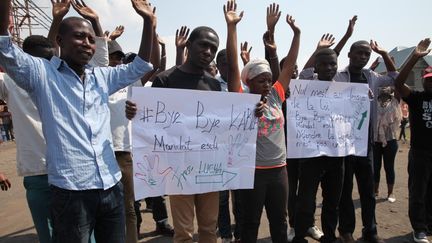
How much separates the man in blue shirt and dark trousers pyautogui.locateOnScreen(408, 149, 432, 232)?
11.8 feet

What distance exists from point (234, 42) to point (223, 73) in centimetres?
159

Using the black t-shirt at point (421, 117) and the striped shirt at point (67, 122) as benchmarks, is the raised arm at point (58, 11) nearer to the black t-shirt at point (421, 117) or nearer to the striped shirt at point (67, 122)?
the striped shirt at point (67, 122)

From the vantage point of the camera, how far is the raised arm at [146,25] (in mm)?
2533

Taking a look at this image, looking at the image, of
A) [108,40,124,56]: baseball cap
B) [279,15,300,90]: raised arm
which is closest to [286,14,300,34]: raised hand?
[279,15,300,90]: raised arm

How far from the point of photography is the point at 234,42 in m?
3.11

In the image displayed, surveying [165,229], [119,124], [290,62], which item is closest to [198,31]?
[290,62]

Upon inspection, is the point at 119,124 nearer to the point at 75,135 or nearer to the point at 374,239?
the point at 75,135

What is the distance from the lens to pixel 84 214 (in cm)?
208

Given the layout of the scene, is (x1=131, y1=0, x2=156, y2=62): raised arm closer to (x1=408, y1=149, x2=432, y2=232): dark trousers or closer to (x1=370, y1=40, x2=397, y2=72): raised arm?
(x1=370, y1=40, x2=397, y2=72): raised arm

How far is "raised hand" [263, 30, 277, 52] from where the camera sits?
137 inches

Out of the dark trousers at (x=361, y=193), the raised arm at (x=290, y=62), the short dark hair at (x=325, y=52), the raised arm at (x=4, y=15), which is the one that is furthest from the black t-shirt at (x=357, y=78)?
the raised arm at (x=4, y=15)

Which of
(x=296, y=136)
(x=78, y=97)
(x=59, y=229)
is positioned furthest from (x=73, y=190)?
(x=296, y=136)

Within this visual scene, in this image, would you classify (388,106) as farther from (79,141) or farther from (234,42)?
(79,141)

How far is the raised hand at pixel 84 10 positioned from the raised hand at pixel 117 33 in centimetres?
113
